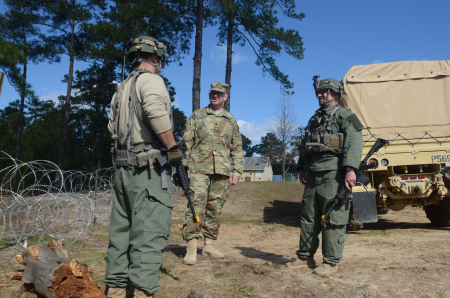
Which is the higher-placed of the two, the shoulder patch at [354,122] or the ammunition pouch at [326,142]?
the shoulder patch at [354,122]

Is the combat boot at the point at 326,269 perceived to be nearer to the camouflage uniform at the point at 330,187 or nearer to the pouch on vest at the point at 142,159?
the camouflage uniform at the point at 330,187

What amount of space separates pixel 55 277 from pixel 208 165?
7.03 feet

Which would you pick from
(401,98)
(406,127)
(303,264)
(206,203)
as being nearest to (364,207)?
(406,127)

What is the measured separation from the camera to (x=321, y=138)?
3.91m

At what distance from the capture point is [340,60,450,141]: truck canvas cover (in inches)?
268

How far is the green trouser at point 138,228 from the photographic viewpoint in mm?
2703

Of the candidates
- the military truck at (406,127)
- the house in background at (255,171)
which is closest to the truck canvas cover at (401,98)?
the military truck at (406,127)

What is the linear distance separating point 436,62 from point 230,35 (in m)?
10.5

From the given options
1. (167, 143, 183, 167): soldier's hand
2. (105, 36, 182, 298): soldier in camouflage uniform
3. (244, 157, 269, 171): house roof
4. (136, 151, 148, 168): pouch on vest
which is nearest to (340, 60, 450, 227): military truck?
(167, 143, 183, 167): soldier's hand

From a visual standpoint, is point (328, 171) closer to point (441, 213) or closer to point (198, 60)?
point (441, 213)

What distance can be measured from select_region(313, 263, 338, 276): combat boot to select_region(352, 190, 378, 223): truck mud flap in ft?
8.56

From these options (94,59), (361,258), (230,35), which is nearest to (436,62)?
(361,258)

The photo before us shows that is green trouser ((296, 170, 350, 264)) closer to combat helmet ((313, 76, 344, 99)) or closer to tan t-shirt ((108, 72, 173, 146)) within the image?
combat helmet ((313, 76, 344, 99))

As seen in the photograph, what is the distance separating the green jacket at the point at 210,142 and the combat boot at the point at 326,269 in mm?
1538
